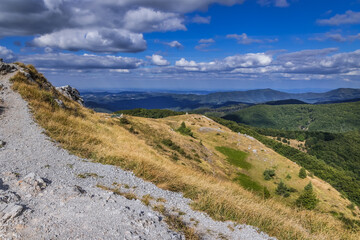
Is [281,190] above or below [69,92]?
below

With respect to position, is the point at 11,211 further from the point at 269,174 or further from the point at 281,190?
the point at 269,174

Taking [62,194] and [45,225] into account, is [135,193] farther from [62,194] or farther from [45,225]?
[45,225]

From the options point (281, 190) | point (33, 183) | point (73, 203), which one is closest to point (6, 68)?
point (33, 183)

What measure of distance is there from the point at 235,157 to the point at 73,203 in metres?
65.0

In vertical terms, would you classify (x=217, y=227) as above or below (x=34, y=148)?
below

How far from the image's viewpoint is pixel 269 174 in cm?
6138

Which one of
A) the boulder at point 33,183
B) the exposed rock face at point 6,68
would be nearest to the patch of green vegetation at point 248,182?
the boulder at point 33,183

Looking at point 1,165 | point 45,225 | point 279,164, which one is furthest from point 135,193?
point 279,164

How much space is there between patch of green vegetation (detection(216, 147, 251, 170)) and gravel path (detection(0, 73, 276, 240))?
56349 millimetres

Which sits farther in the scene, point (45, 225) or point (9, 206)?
point (9, 206)

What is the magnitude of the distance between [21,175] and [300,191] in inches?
2811

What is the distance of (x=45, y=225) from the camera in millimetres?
5617

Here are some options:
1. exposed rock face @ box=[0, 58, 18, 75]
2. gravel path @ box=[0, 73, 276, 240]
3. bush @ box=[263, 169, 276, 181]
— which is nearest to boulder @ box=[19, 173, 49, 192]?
gravel path @ box=[0, 73, 276, 240]

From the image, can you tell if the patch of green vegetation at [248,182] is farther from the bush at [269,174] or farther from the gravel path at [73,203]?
the gravel path at [73,203]
